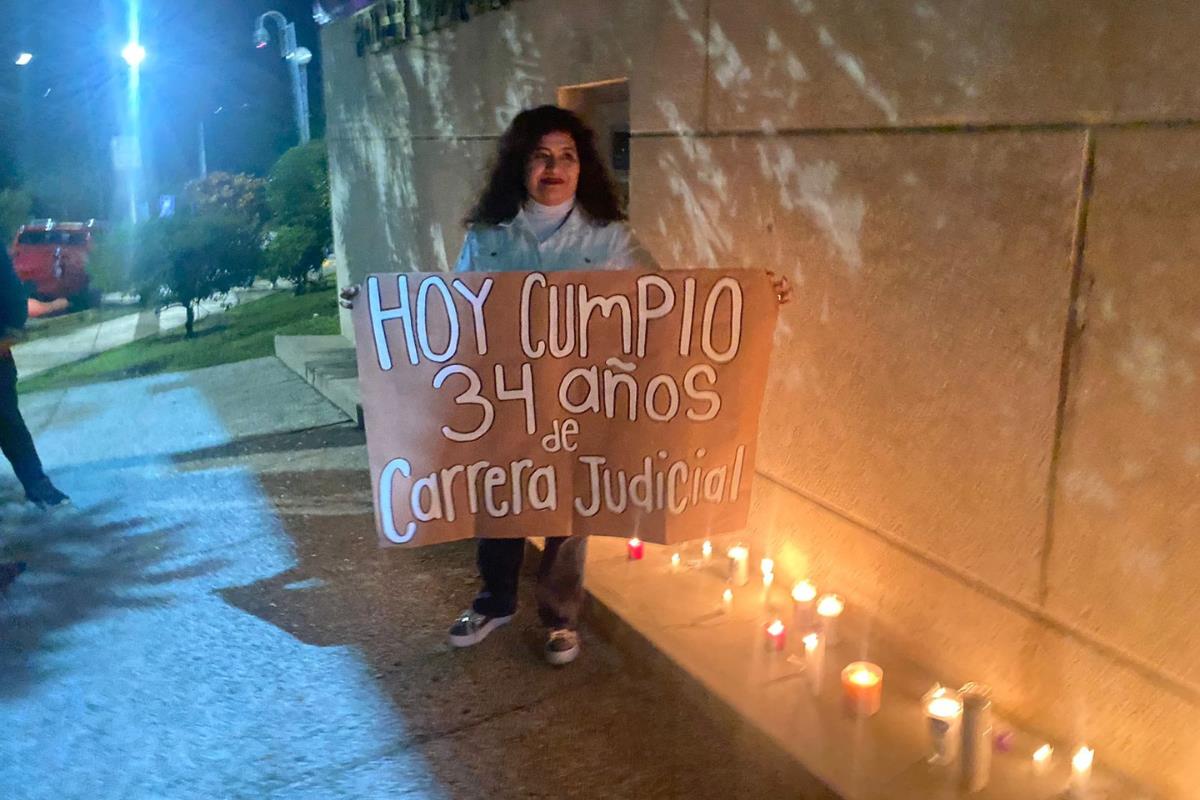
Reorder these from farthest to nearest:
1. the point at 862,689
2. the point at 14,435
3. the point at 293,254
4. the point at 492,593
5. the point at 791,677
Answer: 1. the point at 293,254
2. the point at 14,435
3. the point at 492,593
4. the point at 791,677
5. the point at 862,689

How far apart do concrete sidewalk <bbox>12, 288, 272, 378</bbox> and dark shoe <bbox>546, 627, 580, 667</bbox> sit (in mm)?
8402

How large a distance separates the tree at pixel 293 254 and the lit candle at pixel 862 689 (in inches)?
470

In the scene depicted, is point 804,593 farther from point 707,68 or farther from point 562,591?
point 707,68

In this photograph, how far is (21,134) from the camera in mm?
17266

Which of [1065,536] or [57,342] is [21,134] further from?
[1065,536]

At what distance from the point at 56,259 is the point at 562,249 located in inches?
495

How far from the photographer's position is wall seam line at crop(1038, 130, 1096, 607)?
2.19 meters

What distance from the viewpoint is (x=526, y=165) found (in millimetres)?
2975

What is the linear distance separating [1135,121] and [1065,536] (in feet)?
3.37

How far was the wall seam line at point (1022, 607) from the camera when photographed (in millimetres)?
2188

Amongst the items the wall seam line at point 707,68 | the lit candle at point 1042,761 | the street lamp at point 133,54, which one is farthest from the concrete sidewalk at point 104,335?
the street lamp at point 133,54

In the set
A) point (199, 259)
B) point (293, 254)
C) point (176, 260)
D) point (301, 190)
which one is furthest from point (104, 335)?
point (301, 190)

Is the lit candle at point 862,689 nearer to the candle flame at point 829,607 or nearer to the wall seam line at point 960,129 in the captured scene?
the candle flame at point 829,607

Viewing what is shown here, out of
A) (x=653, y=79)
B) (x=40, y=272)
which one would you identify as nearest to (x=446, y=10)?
(x=653, y=79)
